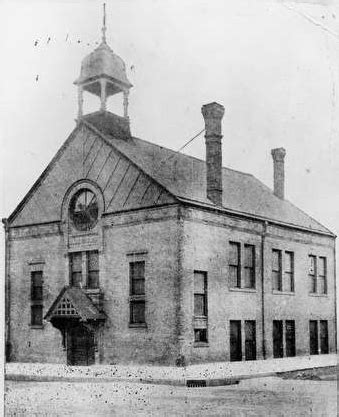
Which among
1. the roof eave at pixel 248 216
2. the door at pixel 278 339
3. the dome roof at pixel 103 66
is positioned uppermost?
the dome roof at pixel 103 66

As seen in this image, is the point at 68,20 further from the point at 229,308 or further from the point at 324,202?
the point at 229,308

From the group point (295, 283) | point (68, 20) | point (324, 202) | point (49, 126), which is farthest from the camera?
point (295, 283)

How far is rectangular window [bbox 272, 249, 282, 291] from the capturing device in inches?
883

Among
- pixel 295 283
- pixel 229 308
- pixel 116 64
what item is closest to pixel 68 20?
pixel 116 64

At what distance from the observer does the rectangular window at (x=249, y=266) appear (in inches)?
846

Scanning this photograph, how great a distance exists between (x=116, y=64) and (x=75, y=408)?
8392mm

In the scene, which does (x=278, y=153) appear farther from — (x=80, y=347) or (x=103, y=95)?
(x=80, y=347)

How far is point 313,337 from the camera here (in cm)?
2356

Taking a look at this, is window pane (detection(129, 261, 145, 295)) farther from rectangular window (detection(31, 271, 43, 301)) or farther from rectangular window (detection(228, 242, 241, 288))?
rectangular window (detection(31, 271, 43, 301))

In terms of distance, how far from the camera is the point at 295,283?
2294 cm

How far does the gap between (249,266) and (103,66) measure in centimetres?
797

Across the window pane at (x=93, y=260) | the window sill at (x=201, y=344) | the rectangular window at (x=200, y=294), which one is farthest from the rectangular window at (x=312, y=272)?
the window pane at (x=93, y=260)

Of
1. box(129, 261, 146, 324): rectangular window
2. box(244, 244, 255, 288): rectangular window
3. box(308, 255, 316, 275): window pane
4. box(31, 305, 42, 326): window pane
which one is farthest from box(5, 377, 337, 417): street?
box(308, 255, 316, 275): window pane

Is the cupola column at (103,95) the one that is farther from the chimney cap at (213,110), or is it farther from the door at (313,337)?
the door at (313,337)
